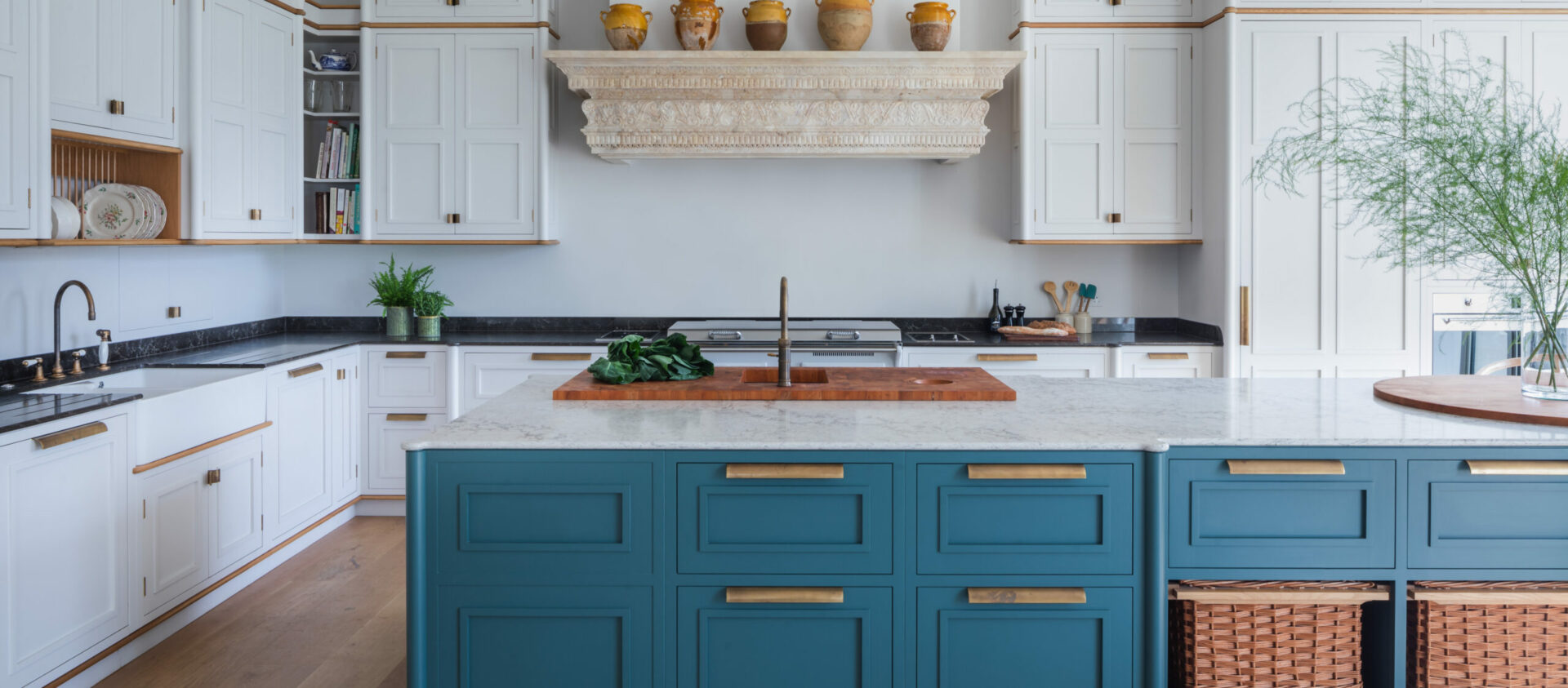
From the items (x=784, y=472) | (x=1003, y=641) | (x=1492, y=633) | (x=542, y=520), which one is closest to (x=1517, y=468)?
(x=1492, y=633)

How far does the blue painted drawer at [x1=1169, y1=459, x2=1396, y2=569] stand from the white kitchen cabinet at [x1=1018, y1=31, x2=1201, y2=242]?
2.89m

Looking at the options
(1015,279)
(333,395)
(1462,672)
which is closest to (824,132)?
(1015,279)

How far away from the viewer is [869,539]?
2.34 meters

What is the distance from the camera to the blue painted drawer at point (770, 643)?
233 cm

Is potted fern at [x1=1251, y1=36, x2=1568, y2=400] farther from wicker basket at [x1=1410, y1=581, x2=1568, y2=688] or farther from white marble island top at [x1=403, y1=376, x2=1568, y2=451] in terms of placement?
wicker basket at [x1=1410, y1=581, x2=1568, y2=688]

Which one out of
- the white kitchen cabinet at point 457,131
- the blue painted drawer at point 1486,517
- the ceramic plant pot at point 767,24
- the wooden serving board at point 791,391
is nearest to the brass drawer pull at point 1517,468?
the blue painted drawer at point 1486,517

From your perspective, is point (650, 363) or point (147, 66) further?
point (147, 66)

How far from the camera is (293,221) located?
496cm

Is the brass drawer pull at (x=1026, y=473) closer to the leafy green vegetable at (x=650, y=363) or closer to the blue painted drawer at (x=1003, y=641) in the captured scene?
the blue painted drawer at (x=1003, y=641)

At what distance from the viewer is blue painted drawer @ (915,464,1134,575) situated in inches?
91.9

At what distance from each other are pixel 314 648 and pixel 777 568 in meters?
1.88

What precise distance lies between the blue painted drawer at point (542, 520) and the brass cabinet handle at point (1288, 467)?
130 centimetres

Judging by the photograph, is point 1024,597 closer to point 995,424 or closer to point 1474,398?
point 995,424

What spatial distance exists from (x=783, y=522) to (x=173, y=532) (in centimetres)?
231
